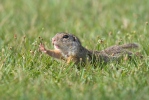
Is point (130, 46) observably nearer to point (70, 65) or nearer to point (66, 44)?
point (66, 44)

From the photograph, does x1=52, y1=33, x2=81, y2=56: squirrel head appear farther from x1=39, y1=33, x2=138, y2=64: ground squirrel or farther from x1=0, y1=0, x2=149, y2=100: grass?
x1=0, y1=0, x2=149, y2=100: grass

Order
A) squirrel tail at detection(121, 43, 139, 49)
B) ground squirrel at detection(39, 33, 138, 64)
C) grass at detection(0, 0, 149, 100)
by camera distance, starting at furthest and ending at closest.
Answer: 1. squirrel tail at detection(121, 43, 139, 49)
2. ground squirrel at detection(39, 33, 138, 64)
3. grass at detection(0, 0, 149, 100)

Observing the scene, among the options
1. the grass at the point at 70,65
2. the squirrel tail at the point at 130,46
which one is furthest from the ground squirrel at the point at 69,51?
the squirrel tail at the point at 130,46

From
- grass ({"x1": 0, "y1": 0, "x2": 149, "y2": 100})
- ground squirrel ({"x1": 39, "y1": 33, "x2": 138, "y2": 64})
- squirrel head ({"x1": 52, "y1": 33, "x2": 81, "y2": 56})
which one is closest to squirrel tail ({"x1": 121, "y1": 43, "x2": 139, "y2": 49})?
grass ({"x1": 0, "y1": 0, "x2": 149, "y2": 100})

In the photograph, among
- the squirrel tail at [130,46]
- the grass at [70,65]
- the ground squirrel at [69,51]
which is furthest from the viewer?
the squirrel tail at [130,46]

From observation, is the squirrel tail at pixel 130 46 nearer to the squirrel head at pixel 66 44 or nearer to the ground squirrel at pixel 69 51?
the ground squirrel at pixel 69 51

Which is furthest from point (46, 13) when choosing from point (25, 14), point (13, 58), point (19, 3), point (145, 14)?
point (13, 58)

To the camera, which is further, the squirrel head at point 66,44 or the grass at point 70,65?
the squirrel head at point 66,44
